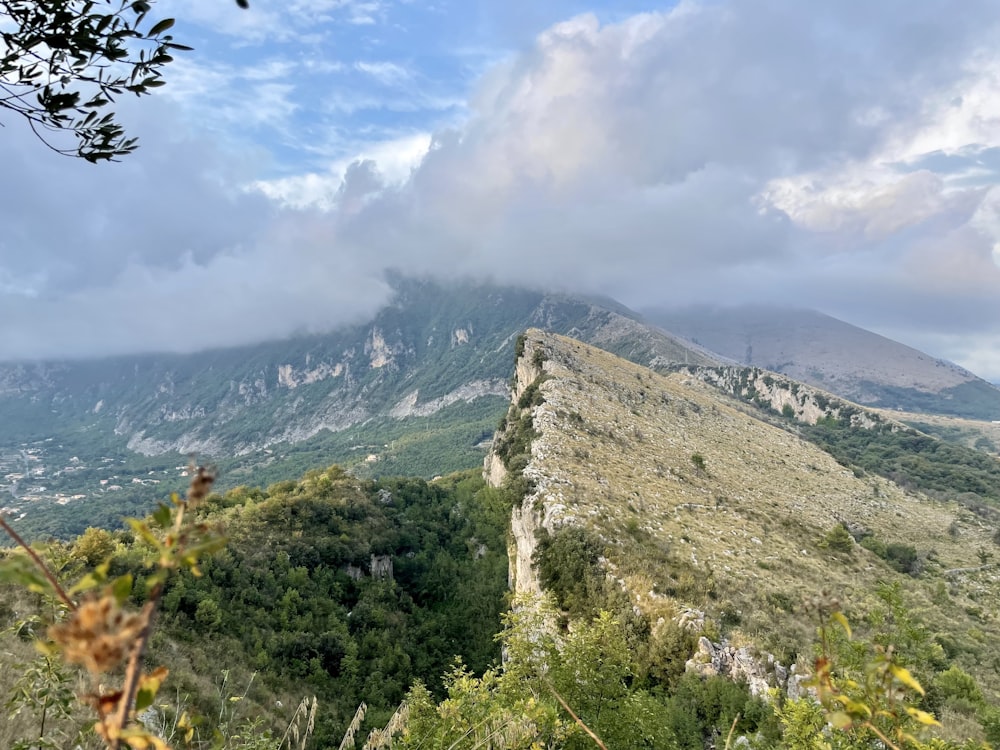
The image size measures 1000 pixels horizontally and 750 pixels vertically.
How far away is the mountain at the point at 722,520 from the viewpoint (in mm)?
17625

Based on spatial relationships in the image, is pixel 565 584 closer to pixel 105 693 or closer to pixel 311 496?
pixel 311 496

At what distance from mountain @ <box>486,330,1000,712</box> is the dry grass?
116 millimetres

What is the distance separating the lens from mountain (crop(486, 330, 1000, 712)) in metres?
17.6

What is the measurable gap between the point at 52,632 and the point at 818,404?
359 ft

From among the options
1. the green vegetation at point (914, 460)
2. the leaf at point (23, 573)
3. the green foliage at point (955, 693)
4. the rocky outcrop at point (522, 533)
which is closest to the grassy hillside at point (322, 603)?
the rocky outcrop at point (522, 533)

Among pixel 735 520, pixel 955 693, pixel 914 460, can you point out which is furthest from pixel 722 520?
pixel 914 460

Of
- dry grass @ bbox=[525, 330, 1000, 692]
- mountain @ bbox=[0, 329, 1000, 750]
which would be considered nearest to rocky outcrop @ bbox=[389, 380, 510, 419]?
dry grass @ bbox=[525, 330, 1000, 692]

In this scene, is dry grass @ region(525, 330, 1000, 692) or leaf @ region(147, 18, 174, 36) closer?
leaf @ region(147, 18, 174, 36)

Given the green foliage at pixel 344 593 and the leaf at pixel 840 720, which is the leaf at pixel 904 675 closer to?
the leaf at pixel 840 720

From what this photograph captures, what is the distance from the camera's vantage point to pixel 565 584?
19.2 metres

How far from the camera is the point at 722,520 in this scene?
1043 inches

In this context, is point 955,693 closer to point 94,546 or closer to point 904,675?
point 904,675

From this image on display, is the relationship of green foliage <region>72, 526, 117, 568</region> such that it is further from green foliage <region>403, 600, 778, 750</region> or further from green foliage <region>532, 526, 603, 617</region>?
green foliage <region>532, 526, 603, 617</region>

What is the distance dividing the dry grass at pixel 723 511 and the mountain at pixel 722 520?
116 millimetres
